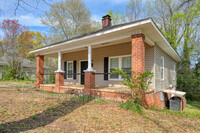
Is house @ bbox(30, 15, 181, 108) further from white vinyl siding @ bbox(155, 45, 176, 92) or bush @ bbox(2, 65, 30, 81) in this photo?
bush @ bbox(2, 65, 30, 81)

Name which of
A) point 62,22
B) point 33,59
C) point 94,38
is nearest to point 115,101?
point 94,38

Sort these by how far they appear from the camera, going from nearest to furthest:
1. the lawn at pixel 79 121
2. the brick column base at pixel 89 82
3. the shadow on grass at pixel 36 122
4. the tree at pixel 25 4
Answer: the shadow on grass at pixel 36 122
the lawn at pixel 79 121
the tree at pixel 25 4
the brick column base at pixel 89 82

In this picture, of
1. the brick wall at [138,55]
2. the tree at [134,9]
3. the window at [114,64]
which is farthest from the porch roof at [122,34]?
the tree at [134,9]

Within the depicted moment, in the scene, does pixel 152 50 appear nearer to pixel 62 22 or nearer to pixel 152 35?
pixel 152 35

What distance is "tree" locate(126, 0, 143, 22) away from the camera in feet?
65.0

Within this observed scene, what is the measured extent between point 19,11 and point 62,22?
17.5 m

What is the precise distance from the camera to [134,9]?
20328 mm

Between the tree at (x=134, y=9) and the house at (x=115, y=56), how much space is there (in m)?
11.9

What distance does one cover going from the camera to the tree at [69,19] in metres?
20.0

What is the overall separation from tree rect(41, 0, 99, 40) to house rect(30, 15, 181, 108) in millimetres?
10799

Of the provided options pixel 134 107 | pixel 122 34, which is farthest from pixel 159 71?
pixel 134 107

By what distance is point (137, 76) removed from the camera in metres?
4.96

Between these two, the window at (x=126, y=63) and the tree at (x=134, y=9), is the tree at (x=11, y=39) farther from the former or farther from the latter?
the window at (x=126, y=63)

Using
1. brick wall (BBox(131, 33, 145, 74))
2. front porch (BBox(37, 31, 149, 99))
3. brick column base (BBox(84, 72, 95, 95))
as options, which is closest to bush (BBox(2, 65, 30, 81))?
front porch (BBox(37, 31, 149, 99))
